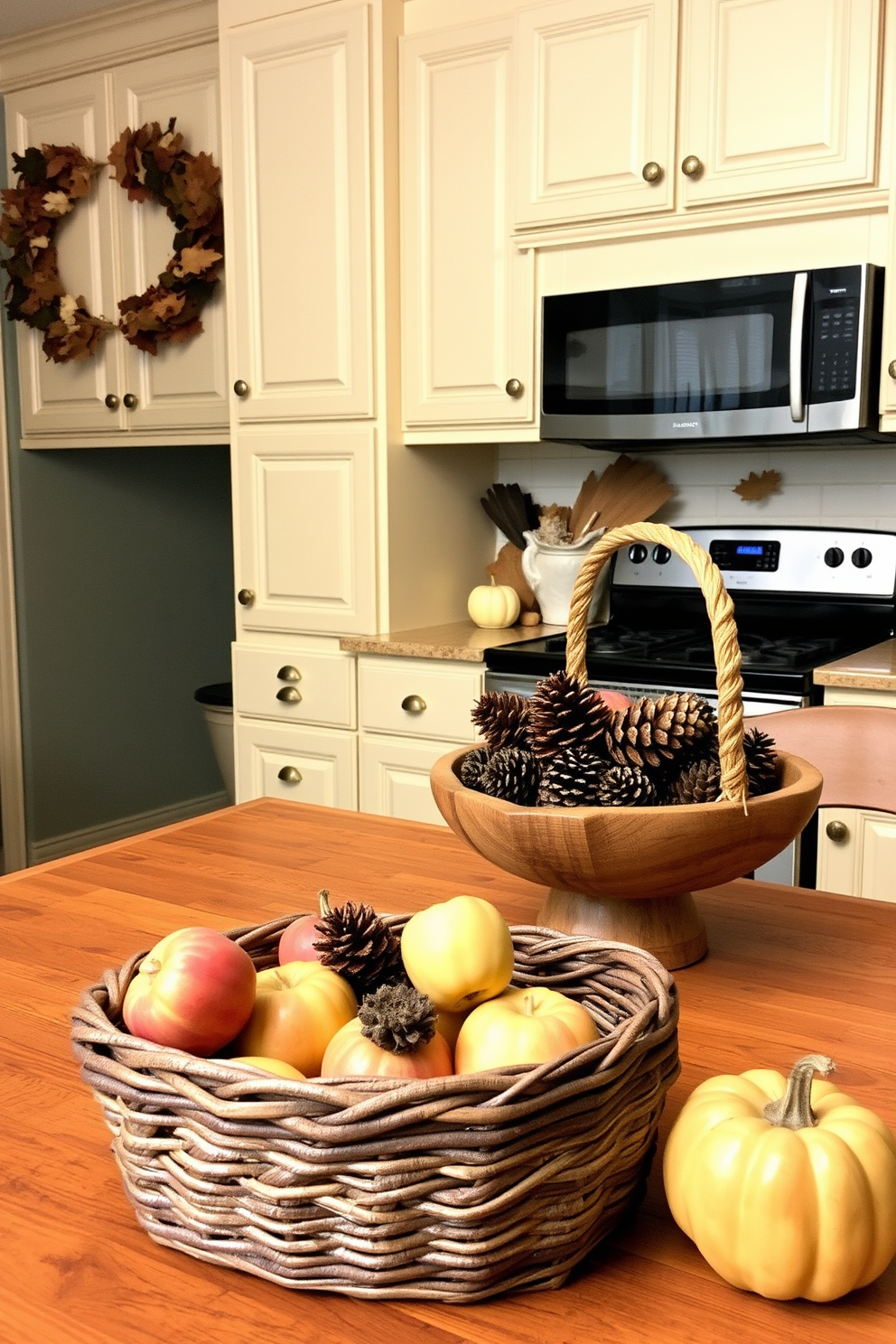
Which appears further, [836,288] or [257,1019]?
[836,288]

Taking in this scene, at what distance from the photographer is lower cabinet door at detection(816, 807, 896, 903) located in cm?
217

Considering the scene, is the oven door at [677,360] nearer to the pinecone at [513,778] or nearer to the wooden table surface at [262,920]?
the wooden table surface at [262,920]

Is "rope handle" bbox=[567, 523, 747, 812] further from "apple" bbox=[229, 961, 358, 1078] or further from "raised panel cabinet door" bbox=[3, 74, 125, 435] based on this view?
"raised panel cabinet door" bbox=[3, 74, 125, 435]

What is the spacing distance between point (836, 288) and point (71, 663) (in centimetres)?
280

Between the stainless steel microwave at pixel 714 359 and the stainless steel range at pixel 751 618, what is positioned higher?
the stainless steel microwave at pixel 714 359

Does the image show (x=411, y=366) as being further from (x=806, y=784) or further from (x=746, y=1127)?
(x=746, y=1127)

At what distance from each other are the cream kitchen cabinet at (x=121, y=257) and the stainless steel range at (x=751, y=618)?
1.25m

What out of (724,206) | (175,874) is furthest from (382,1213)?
(724,206)

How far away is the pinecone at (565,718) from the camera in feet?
3.09

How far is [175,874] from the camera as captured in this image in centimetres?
129

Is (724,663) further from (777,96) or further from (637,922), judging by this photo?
(777,96)

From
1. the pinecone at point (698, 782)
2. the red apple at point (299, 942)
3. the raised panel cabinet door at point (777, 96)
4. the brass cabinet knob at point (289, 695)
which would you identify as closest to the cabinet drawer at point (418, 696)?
the brass cabinet knob at point (289, 695)

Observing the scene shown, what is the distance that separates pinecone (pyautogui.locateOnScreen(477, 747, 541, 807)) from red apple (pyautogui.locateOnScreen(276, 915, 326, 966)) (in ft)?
0.77

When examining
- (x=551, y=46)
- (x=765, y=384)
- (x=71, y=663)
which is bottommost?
(x=71, y=663)
